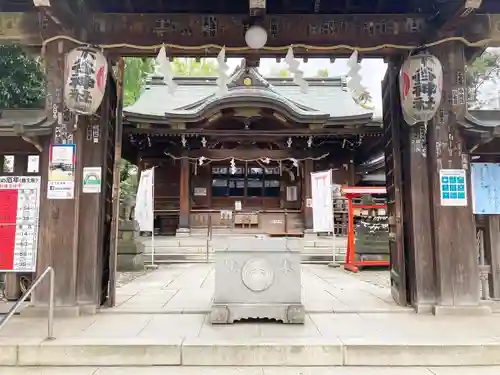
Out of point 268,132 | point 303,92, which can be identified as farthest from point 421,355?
point 268,132

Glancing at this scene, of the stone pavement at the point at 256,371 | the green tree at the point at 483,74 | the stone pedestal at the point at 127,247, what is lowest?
the stone pavement at the point at 256,371

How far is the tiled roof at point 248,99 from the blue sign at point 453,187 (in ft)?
16.9

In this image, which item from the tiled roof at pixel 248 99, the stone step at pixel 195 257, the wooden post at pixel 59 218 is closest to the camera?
the wooden post at pixel 59 218

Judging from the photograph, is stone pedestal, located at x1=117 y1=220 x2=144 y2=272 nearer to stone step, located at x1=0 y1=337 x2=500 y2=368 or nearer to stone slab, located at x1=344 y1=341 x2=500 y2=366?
stone step, located at x1=0 y1=337 x2=500 y2=368

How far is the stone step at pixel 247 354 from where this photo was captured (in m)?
3.72

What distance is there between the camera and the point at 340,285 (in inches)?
308

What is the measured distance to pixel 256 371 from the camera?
3559 mm

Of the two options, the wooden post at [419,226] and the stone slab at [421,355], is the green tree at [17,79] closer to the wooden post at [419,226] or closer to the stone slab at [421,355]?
the wooden post at [419,226]

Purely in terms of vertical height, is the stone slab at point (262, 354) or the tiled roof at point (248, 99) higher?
the tiled roof at point (248, 99)

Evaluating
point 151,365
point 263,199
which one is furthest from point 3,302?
point 263,199

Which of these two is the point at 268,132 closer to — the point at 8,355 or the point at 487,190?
the point at 487,190

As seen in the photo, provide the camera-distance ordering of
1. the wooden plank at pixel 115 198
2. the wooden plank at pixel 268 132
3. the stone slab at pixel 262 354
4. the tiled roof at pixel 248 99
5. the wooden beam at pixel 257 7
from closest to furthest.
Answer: the stone slab at pixel 262 354 < the wooden beam at pixel 257 7 < the wooden plank at pixel 115 198 < the tiled roof at pixel 248 99 < the wooden plank at pixel 268 132

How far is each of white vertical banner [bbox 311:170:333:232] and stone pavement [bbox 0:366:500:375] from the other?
7.23 metres

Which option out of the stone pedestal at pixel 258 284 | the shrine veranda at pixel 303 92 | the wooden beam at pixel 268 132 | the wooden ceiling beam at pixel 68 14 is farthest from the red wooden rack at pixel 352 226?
the wooden ceiling beam at pixel 68 14
